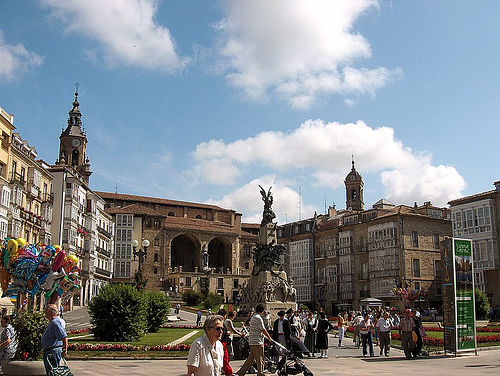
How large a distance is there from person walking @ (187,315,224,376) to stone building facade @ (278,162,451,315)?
57.6 metres

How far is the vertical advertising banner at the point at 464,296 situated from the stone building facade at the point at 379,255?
42721 mm

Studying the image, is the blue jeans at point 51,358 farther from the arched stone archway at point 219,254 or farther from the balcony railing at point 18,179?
the arched stone archway at point 219,254

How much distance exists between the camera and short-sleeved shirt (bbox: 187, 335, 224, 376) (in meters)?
6.34

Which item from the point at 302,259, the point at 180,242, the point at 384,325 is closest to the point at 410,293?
the point at 302,259

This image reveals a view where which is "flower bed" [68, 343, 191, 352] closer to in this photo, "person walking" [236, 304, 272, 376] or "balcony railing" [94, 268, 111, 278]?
"person walking" [236, 304, 272, 376]

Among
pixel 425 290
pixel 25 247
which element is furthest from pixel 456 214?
pixel 25 247

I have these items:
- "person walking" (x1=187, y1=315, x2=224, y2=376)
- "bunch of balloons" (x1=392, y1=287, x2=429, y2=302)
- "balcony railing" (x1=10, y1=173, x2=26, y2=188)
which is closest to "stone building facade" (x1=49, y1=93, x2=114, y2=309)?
"balcony railing" (x1=10, y1=173, x2=26, y2=188)

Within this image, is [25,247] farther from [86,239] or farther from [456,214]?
[456,214]

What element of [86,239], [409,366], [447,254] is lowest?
[409,366]

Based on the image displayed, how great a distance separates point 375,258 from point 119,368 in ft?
180

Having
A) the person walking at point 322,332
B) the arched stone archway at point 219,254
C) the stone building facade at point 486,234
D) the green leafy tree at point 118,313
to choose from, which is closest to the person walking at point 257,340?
the person walking at point 322,332

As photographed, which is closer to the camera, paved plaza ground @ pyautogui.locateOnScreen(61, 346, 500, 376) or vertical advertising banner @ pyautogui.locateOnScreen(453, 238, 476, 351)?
paved plaza ground @ pyautogui.locateOnScreen(61, 346, 500, 376)

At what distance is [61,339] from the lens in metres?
9.36

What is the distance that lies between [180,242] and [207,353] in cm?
8505
